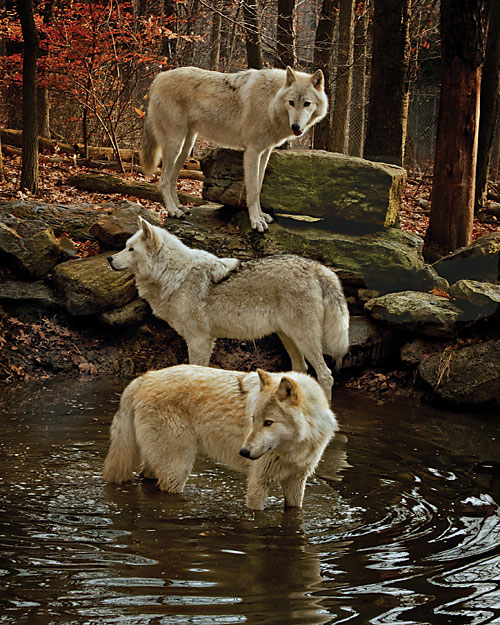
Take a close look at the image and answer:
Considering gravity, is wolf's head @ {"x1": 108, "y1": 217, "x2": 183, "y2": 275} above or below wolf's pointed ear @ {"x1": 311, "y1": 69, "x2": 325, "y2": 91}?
below

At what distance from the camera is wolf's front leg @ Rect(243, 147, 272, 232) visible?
1046cm

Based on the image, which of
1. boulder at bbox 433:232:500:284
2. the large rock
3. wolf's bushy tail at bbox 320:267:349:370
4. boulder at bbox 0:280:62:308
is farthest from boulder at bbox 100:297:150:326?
boulder at bbox 433:232:500:284

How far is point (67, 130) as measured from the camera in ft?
63.1

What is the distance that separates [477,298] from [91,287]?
539 cm

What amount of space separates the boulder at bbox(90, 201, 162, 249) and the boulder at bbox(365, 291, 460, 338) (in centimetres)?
370

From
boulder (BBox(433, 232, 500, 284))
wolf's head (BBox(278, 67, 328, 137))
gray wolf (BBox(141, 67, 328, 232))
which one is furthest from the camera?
boulder (BBox(433, 232, 500, 284))

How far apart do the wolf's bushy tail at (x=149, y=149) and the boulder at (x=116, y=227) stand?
2.78ft

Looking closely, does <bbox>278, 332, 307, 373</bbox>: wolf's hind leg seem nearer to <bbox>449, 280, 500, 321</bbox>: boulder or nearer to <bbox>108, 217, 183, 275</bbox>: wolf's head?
<bbox>108, 217, 183, 275</bbox>: wolf's head

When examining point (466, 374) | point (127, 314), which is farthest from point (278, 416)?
point (127, 314)

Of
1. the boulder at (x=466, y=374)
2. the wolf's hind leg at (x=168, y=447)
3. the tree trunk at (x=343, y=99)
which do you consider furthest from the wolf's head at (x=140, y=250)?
the tree trunk at (x=343, y=99)

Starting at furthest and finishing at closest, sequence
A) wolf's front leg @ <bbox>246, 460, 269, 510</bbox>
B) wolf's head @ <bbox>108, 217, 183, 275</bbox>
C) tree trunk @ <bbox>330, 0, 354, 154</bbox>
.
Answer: tree trunk @ <bbox>330, 0, 354, 154</bbox>, wolf's head @ <bbox>108, 217, 183, 275</bbox>, wolf's front leg @ <bbox>246, 460, 269, 510</bbox>

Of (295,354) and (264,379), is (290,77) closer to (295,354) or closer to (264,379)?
(295,354)

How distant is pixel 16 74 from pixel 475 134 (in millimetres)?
11327

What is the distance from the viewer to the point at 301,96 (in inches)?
392
